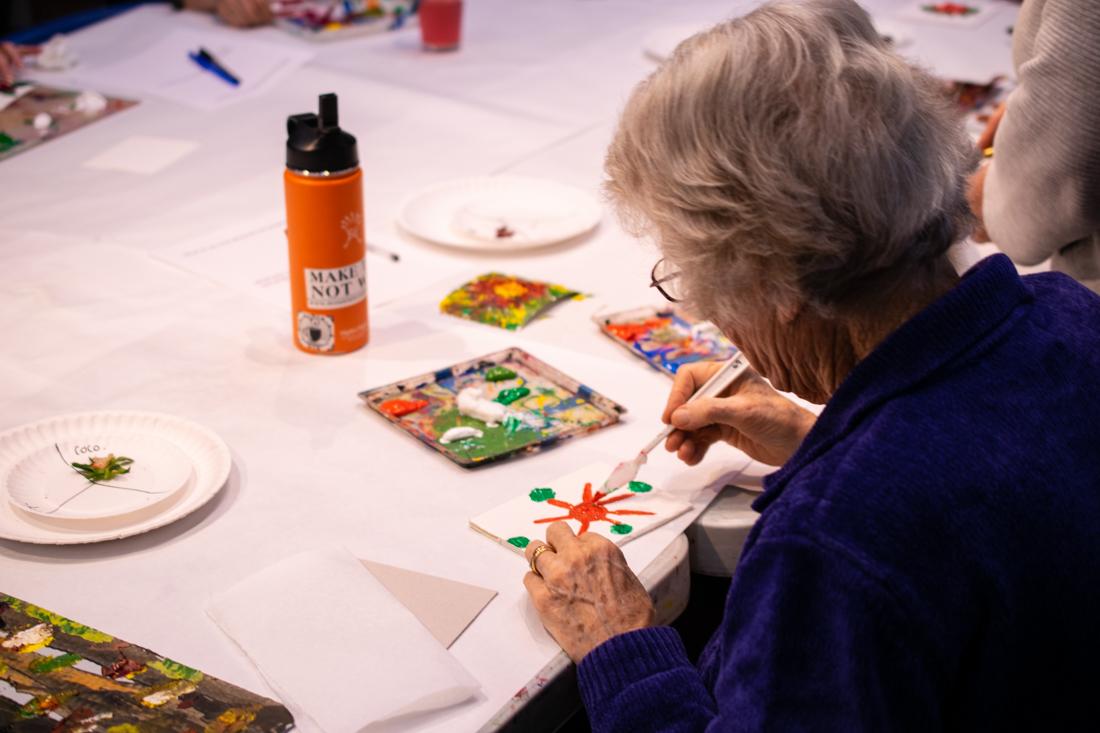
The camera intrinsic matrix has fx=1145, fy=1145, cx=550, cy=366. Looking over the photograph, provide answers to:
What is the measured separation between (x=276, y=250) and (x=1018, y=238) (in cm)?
111

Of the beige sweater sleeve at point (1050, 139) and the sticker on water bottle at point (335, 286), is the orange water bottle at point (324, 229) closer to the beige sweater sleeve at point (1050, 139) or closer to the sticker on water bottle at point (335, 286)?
the sticker on water bottle at point (335, 286)

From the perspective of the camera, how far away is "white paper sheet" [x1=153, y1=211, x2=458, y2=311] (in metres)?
1.69

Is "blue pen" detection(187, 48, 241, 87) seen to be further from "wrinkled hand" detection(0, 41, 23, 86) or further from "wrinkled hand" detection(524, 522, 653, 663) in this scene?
"wrinkled hand" detection(524, 522, 653, 663)

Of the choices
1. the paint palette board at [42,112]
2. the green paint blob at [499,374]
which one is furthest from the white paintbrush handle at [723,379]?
the paint palette board at [42,112]

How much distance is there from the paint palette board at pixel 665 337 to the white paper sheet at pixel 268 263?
0.31m

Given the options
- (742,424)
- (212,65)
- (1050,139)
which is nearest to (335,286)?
(742,424)

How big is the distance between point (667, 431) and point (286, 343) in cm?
55

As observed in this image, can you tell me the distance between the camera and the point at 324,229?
1388 millimetres

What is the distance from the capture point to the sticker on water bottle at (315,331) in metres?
1.47

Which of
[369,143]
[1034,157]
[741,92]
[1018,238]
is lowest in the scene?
[369,143]

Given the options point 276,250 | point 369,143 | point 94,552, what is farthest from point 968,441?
point 369,143

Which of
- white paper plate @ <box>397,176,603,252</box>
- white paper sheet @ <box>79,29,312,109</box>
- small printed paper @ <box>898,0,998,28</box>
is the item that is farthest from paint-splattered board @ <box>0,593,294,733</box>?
small printed paper @ <box>898,0,998,28</box>

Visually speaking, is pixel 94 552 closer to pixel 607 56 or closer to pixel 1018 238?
pixel 1018 238

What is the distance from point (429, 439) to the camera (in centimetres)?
132
